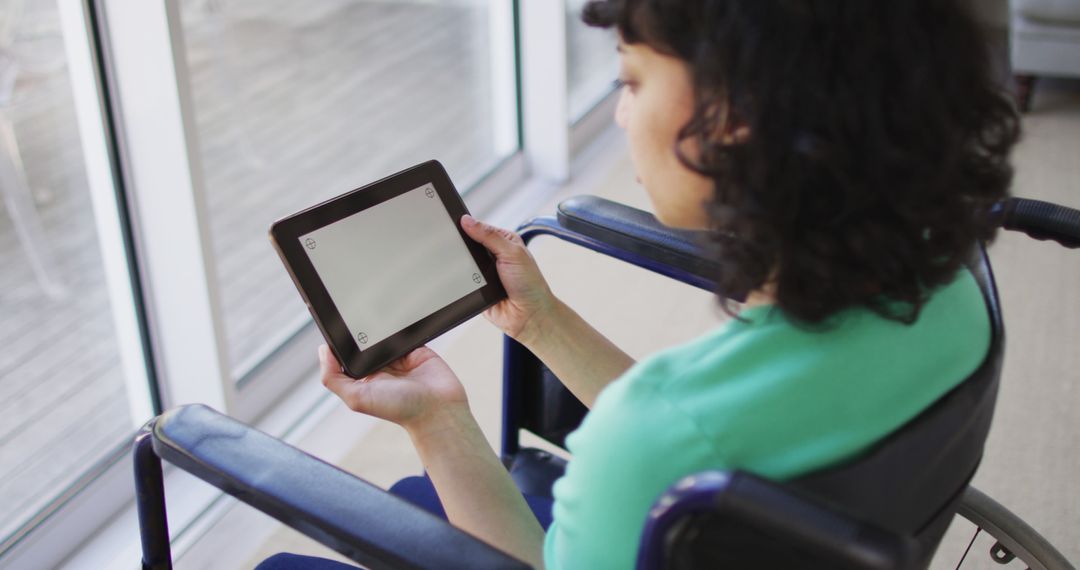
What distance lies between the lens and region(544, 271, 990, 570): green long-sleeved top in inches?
23.8

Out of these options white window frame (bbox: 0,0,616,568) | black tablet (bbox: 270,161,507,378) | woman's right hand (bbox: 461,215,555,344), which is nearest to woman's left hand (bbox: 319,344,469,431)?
black tablet (bbox: 270,161,507,378)

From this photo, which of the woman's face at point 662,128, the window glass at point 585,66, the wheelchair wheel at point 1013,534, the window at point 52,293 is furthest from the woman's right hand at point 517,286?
the window glass at point 585,66

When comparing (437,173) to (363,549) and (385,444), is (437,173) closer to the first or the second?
(363,549)

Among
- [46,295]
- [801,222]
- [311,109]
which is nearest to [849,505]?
[801,222]

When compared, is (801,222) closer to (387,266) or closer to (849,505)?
(849,505)

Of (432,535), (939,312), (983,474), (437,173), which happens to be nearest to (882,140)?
(939,312)

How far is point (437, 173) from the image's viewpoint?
1.05 meters

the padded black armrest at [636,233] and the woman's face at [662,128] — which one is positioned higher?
the woman's face at [662,128]

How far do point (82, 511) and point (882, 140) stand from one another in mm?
1375

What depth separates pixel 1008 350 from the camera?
2059mm

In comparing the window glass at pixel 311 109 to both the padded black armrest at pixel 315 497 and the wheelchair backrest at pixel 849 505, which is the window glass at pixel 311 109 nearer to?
the padded black armrest at pixel 315 497

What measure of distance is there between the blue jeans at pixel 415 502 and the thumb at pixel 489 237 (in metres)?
0.26

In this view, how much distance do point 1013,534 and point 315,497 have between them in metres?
0.72

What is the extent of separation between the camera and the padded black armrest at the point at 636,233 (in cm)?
104
